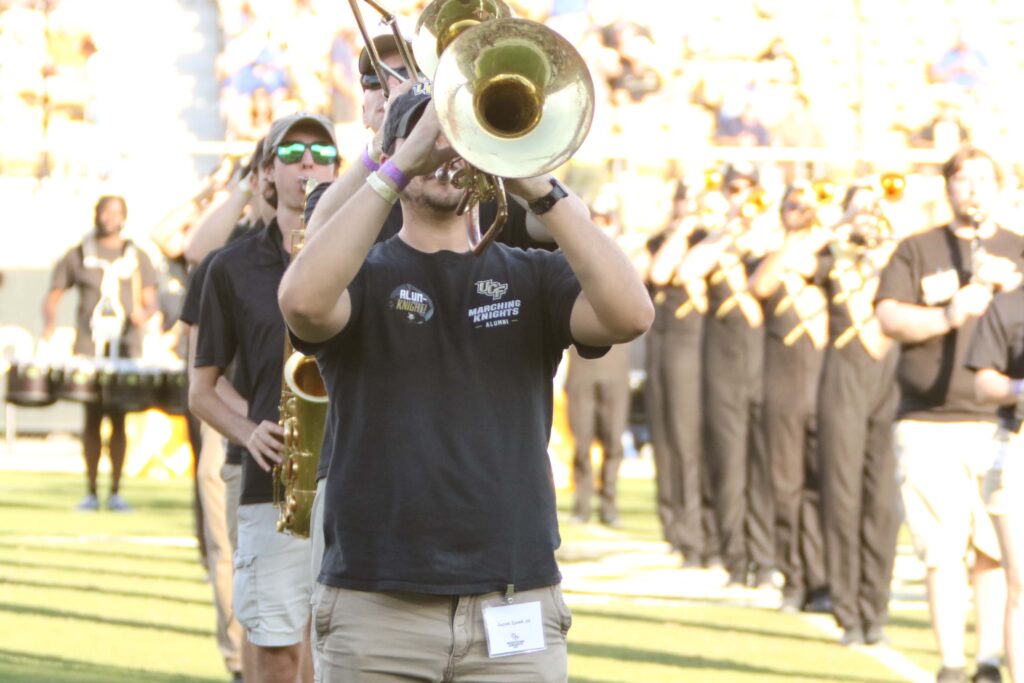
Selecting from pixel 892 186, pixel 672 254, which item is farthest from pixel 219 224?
pixel 672 254

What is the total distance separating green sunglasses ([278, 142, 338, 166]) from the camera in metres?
6.18

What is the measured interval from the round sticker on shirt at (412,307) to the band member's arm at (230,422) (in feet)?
6.37

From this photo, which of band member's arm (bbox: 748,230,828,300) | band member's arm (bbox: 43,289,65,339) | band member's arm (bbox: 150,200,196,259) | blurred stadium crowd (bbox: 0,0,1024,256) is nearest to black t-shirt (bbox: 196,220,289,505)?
band member's arm (bbox: 150,200,196,259)

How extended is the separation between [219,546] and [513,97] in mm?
4294

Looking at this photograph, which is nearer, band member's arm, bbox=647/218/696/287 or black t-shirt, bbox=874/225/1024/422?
black t-shirt, bbox=874/225/1024/422

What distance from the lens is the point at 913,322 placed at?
316 inches

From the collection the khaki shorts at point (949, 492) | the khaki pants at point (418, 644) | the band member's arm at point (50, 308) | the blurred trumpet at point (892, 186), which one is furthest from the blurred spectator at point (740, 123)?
the khaki pants at point (418, 644)

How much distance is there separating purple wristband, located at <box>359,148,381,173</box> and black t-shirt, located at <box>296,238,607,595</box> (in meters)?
0.17

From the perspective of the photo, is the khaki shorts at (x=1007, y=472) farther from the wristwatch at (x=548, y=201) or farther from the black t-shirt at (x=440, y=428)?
the wristwatch at (x=548, y=201)

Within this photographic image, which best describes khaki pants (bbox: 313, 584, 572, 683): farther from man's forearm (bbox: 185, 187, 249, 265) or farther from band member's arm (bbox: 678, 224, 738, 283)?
band member's arm (bbox: 678, 224, 738, 283)

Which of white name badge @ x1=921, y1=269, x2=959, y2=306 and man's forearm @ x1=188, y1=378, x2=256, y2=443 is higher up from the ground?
white name badge @ x1=921, y1=269, x2=959, y2=306

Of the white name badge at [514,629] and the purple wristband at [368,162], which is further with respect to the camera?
the purple wristband at [368,162]

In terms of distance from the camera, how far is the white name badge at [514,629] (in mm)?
3930

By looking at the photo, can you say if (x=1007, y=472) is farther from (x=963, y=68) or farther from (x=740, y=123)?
(x=963, y=68)
